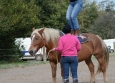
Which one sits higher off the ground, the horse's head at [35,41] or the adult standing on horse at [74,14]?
the adult standing on horse at [74,14]

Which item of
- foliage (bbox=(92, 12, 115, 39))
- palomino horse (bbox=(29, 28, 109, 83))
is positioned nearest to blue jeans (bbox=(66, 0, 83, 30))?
palomino horse (bbox=(29, 28, 109, 83))

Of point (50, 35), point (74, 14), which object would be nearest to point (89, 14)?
point (74, 14)

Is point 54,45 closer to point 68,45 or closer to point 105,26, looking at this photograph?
point 68,45

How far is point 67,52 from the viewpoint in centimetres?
728

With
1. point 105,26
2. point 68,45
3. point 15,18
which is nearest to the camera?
point 68,45

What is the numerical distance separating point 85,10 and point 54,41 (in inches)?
2382

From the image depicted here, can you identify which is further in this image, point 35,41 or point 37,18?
point 37,18

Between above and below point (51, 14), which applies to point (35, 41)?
below

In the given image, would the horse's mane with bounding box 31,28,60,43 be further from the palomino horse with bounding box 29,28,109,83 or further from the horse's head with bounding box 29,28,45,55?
the horse's head with bounding box 29,28,45,55

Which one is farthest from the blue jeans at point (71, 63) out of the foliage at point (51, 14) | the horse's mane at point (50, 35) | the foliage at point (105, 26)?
the foliage at point (105, 26)

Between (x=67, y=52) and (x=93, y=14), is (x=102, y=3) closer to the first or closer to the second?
(x=93, y=14)

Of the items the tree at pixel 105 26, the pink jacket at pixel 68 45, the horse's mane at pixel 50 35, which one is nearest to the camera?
the pink jacket at pixel 68 45

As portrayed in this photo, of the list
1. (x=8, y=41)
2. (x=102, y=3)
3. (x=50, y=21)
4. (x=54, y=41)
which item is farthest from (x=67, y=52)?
(x=102, y=3)

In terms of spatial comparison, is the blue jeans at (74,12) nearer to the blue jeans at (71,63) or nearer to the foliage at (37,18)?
the blue jeans at (71,63)
